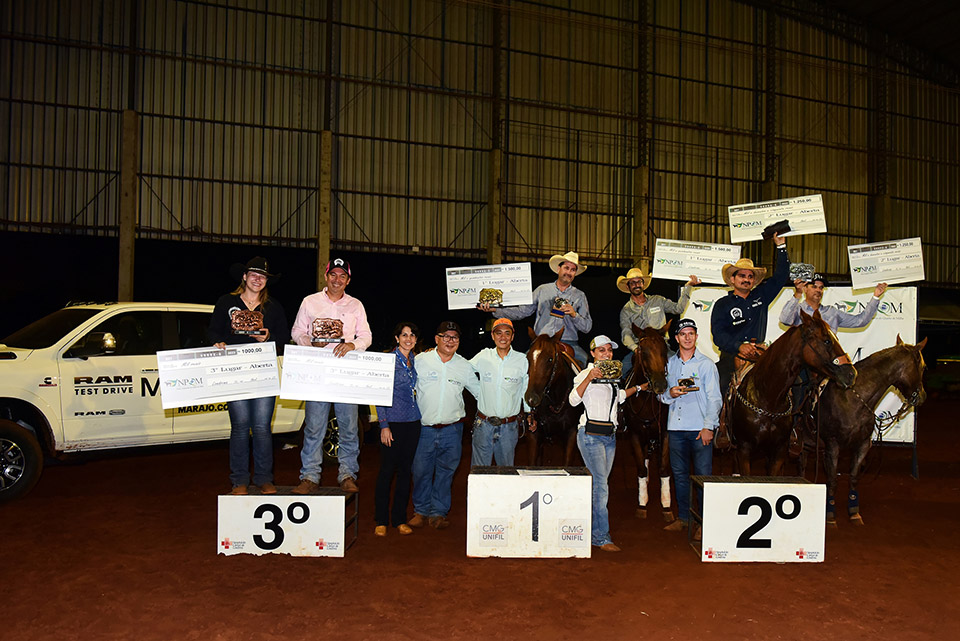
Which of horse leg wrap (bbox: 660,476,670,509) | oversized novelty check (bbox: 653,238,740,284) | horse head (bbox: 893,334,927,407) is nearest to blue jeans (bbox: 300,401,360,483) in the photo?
horse leg wrap (bbox: 660,476,670,509)

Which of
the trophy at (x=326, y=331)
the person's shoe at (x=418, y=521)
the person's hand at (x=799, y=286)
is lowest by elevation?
the person's shoe at (x=418, y=521)

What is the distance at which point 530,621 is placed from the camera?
4645 millimetres

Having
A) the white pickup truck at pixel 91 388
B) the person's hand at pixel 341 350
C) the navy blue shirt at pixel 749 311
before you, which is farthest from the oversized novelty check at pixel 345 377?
the navy blue shirt at pixel 749 311

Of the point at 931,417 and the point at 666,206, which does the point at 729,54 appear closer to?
the point at 666,206

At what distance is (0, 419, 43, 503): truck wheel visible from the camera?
7.25 m

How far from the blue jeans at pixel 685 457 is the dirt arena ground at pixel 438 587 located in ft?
1.46

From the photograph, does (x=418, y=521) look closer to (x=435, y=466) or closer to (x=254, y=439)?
(x=435, y=466)

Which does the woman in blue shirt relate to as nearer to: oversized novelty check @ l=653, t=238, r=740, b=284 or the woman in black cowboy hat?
the woman in black cowboy hat

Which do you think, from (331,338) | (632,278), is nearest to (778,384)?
(632,278)

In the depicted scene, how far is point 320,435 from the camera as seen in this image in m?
6.65

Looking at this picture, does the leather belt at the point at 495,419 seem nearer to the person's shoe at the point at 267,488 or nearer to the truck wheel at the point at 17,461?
the person's shoe at the point at 267,488

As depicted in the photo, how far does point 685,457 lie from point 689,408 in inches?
17.8

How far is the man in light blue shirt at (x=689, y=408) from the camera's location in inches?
254

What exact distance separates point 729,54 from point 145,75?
54.9 feet
